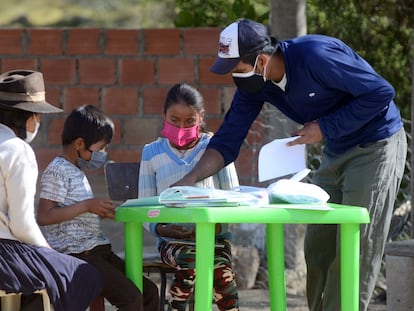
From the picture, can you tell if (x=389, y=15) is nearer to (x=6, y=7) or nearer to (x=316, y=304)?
(x=316, y=304)

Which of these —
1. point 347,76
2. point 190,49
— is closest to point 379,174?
point 347,76

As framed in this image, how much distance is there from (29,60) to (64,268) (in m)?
3.36

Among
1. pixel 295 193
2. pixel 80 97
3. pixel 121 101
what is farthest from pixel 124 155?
pixel 295 193

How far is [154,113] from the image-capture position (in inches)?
294

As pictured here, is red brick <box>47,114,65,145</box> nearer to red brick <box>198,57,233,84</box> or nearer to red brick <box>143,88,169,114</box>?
red brick <box>143,88,169,114</box>

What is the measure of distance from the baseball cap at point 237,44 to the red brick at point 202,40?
8.06ft

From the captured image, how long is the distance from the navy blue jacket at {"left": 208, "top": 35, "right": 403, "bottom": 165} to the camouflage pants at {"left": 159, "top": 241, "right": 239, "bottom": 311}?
501 millimetres

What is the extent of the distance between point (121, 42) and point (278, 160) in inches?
114

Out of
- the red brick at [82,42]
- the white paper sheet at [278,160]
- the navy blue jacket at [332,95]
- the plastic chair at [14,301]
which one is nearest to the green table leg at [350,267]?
the white paper sheet at [278,160]

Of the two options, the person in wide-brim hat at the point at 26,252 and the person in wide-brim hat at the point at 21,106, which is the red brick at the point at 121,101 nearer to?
the person in wide-brim hat at the point at 21,106

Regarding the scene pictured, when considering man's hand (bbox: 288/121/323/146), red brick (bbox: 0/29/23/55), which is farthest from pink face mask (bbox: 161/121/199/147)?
red brick (bbox: 0/29/23/55)

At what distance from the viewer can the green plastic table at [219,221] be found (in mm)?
4328

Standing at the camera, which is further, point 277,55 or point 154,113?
point 154,113

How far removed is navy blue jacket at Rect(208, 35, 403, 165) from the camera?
4.89 meters
